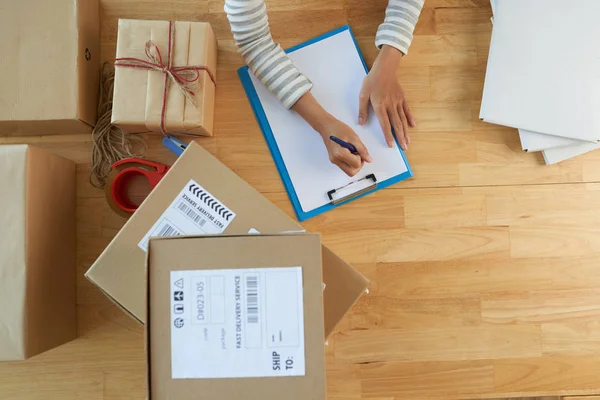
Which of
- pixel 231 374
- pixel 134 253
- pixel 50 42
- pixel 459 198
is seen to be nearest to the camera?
pixel 231 374

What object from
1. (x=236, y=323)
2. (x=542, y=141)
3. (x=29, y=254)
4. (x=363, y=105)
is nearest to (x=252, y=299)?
(x=236, y=323)

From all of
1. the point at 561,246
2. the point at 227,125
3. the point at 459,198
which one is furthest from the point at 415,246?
the point at 227,125

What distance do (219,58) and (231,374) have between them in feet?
1.82

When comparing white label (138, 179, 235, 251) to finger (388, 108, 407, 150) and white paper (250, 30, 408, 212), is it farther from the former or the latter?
finger (388, 108, 407, 150)

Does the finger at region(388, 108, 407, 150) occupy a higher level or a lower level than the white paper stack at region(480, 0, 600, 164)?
lower

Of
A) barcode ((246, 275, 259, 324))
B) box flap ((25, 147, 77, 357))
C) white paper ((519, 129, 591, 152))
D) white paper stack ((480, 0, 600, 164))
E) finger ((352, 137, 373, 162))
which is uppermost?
white paper stack ((480, 0, 600, 164))

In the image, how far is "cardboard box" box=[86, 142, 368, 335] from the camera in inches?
22.2

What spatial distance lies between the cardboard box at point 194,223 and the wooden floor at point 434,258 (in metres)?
0.18

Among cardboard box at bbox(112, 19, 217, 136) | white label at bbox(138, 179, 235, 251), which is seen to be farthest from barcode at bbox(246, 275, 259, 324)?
cardboard box at bbox(112, 19, 217, 136)

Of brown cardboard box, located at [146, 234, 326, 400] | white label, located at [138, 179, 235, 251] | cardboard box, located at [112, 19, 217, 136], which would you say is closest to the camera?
brown cardboard box, located at [146, 234, 326, 400]

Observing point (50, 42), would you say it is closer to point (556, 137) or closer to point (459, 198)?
point (459, 198)

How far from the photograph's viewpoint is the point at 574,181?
0.79 metres

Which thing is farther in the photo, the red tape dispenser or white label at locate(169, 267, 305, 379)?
the red tape dispenser

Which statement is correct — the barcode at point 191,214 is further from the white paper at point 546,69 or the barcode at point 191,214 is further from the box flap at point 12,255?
the white paper at point 546,69
